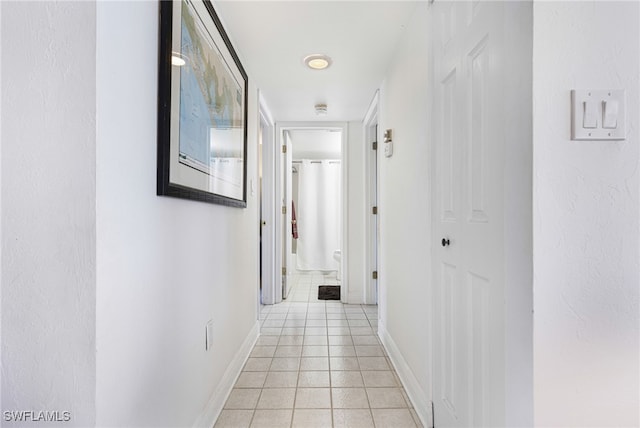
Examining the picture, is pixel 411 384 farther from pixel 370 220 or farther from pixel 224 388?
pixel 370 220

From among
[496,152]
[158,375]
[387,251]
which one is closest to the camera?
[496,152]

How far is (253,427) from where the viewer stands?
5.09ft

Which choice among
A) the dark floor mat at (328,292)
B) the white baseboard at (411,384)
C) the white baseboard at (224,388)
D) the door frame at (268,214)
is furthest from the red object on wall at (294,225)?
the white baseboard at (411,384)

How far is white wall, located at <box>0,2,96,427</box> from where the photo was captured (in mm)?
722

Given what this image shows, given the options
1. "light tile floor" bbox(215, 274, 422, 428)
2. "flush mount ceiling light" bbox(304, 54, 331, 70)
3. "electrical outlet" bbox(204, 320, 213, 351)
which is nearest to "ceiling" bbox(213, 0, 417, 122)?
"flush mount ceiling light" bbox(304, 54, 331, 70)

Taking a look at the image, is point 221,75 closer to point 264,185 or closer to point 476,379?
point 476,379

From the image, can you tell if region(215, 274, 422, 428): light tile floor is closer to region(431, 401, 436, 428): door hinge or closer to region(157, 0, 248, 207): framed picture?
region(431, 401, 436, 428): door hinge

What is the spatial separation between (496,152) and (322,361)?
1.80 meters

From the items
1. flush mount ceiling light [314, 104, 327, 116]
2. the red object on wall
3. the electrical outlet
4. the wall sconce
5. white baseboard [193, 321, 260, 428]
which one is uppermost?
flush mount ceiling light [314, 104, 327, 116]

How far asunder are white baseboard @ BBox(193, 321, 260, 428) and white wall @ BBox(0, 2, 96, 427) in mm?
841

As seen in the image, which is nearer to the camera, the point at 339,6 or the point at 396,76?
the point at 339,6

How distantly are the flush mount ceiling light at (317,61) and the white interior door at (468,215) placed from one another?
85cm
